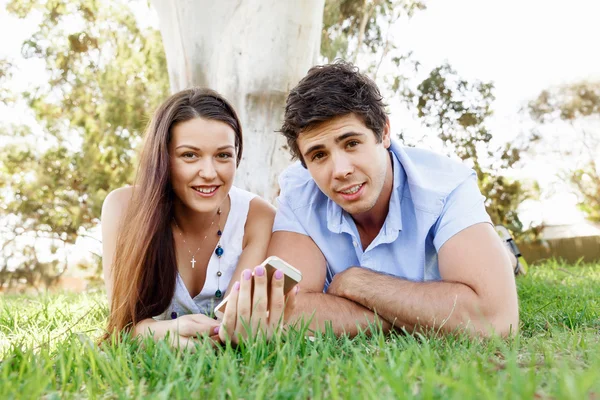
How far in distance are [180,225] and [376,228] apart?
118cm

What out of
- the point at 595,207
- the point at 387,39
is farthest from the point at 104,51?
the point at 595,207

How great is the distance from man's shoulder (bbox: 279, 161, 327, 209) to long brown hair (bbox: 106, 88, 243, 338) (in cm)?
52

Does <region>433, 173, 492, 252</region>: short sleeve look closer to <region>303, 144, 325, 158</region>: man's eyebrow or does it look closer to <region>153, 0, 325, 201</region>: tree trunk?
<region>303, 144, 325, 158</region>: man's eyebrow

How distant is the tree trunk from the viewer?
5.25m

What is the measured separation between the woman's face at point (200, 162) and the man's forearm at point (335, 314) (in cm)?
79

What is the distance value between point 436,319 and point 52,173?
1304 centimetres

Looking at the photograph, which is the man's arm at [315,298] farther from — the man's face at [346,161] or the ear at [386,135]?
the ear at [386,135]

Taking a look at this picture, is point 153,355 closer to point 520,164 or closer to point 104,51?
point 520,164

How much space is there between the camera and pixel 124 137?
13.3 m

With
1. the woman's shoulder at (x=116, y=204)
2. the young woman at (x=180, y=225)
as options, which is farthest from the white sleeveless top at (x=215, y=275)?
the woman's shoulder at (x=116, y=204)

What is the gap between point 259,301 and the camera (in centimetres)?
231

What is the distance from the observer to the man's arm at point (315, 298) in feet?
8.96

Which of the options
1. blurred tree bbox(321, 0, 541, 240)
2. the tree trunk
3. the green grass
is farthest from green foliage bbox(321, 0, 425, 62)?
the green grass

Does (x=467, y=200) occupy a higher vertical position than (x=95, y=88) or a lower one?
lower
